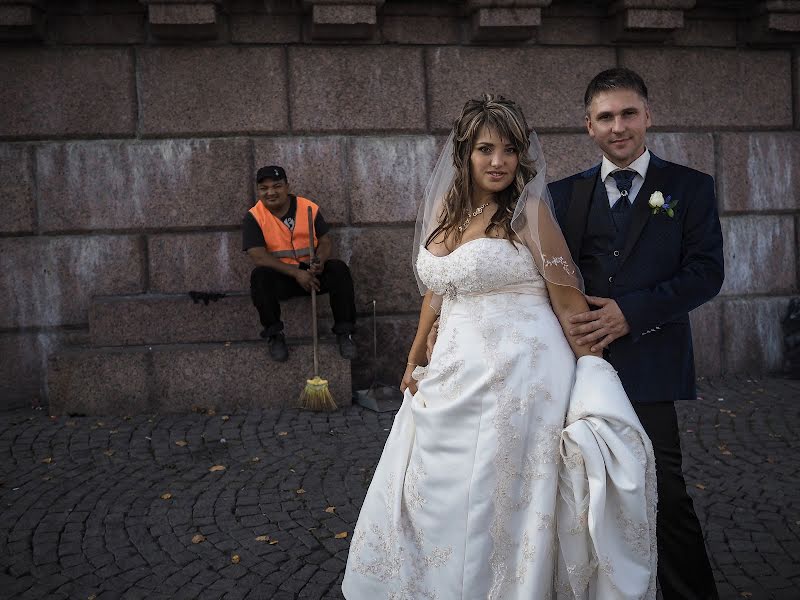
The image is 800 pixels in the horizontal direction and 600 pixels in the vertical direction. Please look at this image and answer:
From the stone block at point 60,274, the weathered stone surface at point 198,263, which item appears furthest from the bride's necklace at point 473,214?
the stone block at point 60,274

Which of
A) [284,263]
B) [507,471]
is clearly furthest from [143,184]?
[507,471]

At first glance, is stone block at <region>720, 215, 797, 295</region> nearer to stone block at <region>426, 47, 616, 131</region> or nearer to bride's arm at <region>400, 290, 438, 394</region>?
stone block at <region>426, 47, 616, 131</region>

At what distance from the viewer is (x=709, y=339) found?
→ 7547mm

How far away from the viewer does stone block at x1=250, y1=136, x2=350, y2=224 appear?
7082 millimetres

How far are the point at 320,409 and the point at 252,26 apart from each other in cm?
348

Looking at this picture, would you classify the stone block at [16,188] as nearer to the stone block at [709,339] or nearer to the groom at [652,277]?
the groom at [652,277]

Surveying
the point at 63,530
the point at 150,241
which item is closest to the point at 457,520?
the point at 63,530

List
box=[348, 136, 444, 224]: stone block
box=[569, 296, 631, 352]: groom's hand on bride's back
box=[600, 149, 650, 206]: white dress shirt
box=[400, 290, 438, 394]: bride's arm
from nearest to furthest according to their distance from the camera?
box=[569, 296, 631, 352]: groom's hand on bride's back
box=[600, 149, 650, 206]: white dress shirt
box=[400, 290, 438, 394]: bride's arm
box=[348, 136, 444, 224]: stone block

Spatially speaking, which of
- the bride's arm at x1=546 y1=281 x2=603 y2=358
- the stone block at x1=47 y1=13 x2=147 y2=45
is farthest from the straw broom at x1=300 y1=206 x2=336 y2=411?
the bride's arm at x1=546 y1=281 x2=603 y2=358

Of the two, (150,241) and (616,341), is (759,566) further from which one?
(150,241)

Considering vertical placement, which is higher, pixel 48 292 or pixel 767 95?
pixel 767 95

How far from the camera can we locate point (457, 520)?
2688 millimetres

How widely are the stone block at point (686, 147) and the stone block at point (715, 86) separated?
109 mm

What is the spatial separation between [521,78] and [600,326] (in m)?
4.98
